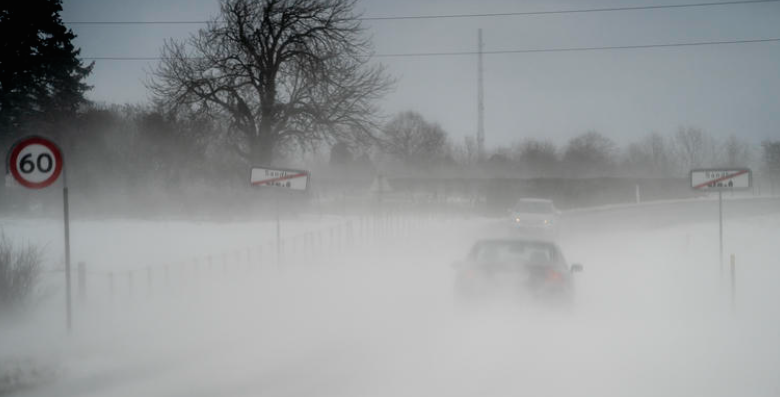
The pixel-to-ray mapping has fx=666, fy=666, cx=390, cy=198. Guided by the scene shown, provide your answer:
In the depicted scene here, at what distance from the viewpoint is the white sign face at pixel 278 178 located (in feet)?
48.6

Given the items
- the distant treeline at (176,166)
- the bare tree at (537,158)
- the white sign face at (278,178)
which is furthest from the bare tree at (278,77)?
the bare tree at (537,158)

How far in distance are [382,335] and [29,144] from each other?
557 centimetres

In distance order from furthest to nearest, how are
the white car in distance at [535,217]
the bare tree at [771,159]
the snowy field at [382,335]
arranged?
the bare tree at [771,159]
the white car in distance at [535,217]
the snowy field at [382,335]

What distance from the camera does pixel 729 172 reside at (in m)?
14.2

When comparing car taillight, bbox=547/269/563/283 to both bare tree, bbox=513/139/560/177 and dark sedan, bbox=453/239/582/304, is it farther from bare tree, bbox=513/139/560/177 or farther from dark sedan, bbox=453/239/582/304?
bare tree, bbox=513/139/560/177

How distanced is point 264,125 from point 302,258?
1407 cm

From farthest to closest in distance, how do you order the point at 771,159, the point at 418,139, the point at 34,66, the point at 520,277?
1. the point at 418,139
2. the point at 771,159
3. the point at 34,66
4. the point at 520,277

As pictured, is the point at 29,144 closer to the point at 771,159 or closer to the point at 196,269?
the point at 196,269

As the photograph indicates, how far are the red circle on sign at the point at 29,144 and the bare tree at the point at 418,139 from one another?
7405cm

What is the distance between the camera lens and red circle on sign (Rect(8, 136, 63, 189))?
8.97 metres

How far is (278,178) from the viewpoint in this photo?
1486cm

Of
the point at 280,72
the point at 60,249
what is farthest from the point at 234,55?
the point at 60,249

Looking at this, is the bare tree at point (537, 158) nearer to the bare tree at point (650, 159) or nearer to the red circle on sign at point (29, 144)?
the bare tree at point (650, 159)

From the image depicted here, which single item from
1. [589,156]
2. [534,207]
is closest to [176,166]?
[534,207]
